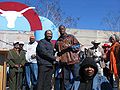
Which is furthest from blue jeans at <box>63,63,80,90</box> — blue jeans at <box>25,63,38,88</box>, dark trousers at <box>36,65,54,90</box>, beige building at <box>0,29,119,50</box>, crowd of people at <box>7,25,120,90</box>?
beige building at <box>0,29,119,50</box>

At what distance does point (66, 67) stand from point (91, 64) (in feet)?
10.8

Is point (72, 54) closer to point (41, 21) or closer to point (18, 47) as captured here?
Answer: point (18, 47)

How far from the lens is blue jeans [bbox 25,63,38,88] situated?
8.98 meters

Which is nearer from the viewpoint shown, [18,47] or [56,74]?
[56,74]

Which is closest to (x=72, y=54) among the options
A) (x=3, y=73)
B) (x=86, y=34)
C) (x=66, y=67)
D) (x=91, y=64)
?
(x=66, y=67)

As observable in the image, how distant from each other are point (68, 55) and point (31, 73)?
5.96ft

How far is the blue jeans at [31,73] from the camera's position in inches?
354

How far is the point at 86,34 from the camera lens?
19469 mm

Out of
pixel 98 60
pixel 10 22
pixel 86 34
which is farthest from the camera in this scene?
pixel 86 34

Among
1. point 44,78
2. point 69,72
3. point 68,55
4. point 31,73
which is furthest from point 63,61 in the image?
point 31,73

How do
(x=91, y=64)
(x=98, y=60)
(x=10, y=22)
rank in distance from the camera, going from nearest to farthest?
(x=91, y=64) < (x=98, y=60) < (x=10, y=22)

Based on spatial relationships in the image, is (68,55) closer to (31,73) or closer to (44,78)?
(44,78)

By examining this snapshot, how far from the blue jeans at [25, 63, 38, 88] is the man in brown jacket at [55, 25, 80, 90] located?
54.9 inches

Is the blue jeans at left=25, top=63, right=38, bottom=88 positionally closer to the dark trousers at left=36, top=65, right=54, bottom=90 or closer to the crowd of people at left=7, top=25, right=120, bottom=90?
the crowd of people at left=7, top=25, right=120, bottom=90
